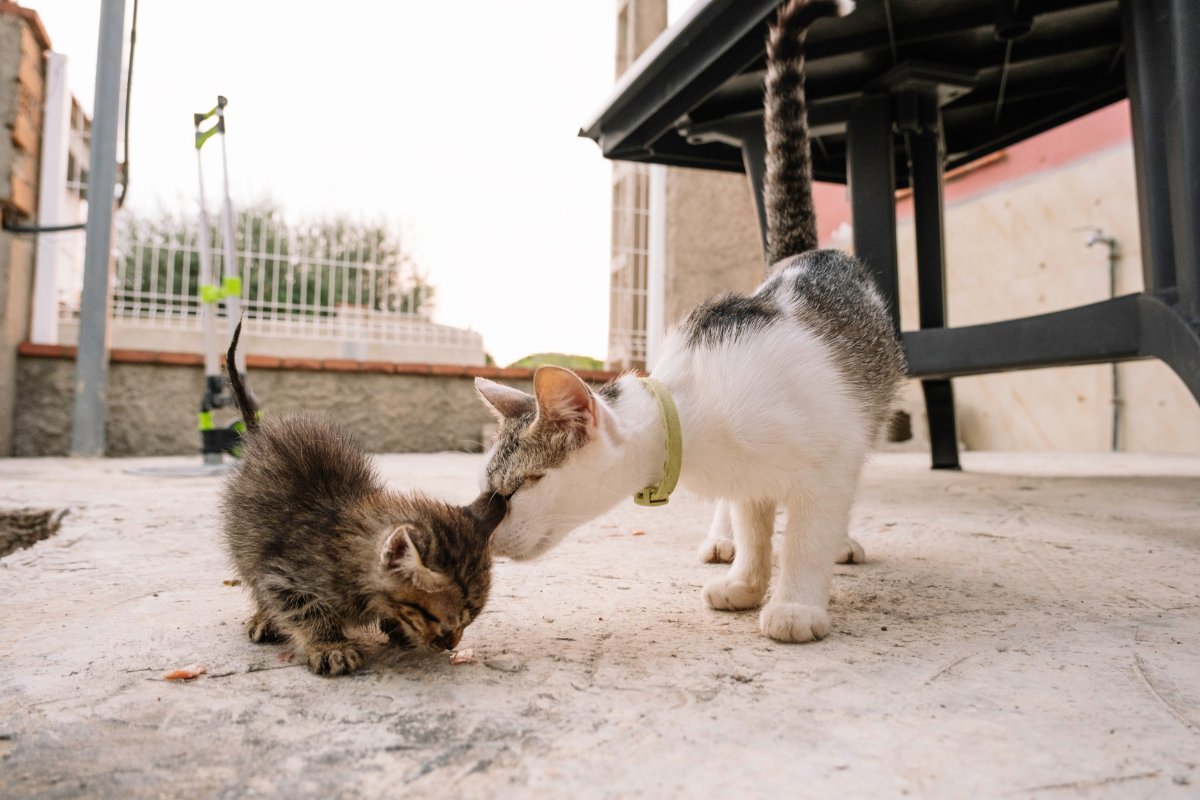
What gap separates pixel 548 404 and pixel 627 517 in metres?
1.46

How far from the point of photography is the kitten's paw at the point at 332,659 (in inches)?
47.3

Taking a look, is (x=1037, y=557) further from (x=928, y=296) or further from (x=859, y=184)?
(x=928, y=296)

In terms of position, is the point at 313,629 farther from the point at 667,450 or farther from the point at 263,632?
the point at 667,450

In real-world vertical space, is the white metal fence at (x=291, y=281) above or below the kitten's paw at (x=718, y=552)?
above

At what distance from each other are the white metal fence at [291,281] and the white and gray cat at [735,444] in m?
5.34

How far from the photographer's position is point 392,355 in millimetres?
6934

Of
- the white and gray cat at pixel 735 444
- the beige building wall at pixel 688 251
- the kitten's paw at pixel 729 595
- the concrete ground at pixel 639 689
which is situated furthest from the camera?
the beige building wall at pixel 688 251

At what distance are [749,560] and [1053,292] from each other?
6048 mm

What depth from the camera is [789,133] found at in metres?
2.30

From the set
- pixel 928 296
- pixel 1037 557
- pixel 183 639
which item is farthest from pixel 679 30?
pixel 183 639

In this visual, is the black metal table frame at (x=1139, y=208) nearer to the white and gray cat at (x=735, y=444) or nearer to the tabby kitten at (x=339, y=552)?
the white and gray cat at (x=735, y=444)

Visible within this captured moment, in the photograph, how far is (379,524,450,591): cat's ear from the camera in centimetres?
121

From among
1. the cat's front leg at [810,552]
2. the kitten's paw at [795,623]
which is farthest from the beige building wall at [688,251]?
the kitten's paw at [795,623]

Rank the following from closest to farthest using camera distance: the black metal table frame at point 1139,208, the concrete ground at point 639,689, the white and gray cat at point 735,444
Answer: the concrete ground at point 639,689
the white and gray cat at point 735,444
the black metal table frame at point 1139,208
